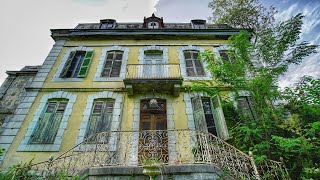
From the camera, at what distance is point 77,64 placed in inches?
381

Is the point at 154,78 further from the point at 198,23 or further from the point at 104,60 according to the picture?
the point at 198,23

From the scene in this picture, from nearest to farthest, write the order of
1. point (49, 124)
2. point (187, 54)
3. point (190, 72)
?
point (49, 124) < point (190, 72) < point (187, 54)

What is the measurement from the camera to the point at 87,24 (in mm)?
12672

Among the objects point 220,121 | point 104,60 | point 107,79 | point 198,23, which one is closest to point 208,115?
point 220,121

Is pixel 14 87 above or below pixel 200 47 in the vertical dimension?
below

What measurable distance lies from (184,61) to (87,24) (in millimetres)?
7524

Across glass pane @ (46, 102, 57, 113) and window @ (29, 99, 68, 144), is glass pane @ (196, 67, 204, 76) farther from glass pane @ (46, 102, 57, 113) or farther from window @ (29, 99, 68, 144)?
glass pane @ (46, 102, 57, 113)

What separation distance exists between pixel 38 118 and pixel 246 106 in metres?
8.79

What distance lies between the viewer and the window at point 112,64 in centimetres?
926

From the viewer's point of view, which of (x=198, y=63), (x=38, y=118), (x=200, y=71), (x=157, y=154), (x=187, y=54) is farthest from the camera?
(x=187, y=54)

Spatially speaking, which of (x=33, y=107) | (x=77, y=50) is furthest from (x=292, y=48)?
(x=33, y=107)

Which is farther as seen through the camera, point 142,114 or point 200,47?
point 200,47

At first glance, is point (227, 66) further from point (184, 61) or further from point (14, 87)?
point (14, 87)

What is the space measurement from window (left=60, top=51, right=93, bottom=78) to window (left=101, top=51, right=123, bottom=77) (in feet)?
2.88
